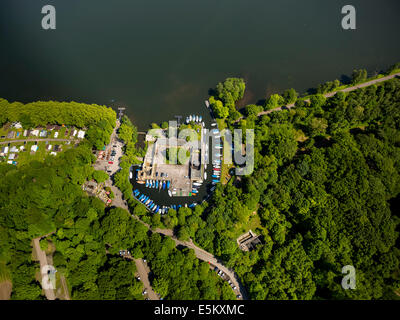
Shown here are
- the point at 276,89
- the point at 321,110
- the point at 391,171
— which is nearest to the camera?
the point at 391,171

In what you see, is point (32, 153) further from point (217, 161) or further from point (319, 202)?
point (319, 202)

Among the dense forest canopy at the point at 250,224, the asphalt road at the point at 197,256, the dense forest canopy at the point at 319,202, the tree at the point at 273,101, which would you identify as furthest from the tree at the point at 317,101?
the asphalt road at the point at 197,256

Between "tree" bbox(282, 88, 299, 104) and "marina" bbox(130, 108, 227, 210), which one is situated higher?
"tree" bbox(282, 88, 299, 104)

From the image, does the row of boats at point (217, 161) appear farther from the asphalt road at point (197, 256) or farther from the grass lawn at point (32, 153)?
the grass lawn at point (32, 153)

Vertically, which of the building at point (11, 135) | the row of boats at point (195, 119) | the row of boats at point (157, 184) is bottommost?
the row of boats at point (157, 184)

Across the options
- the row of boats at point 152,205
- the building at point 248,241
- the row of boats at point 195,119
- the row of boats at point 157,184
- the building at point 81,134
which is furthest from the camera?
the row of boats at point 195,119

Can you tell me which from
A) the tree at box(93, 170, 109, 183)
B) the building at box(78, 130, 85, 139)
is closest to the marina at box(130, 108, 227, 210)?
the tree at box(93, 170, 109, 183)

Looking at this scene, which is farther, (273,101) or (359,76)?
(359,76)

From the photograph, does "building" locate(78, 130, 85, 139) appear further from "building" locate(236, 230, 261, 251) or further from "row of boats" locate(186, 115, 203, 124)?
"building" locate(236, 230, 261, 251)

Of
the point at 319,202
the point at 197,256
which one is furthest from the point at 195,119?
the point at 319,202

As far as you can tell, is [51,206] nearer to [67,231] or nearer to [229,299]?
[67,231]
